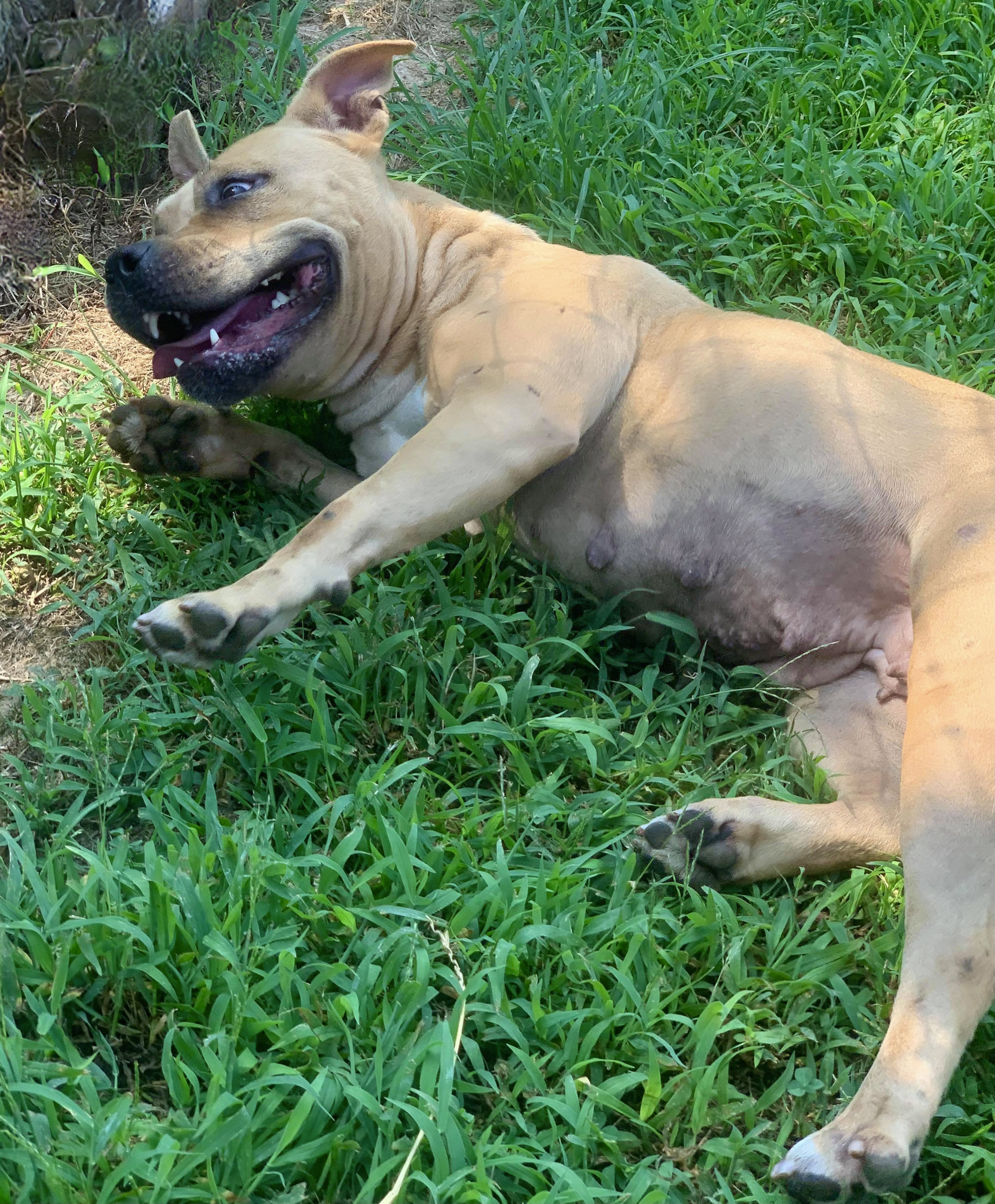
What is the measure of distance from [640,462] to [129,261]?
1.53m

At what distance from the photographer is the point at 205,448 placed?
4129 millimetres

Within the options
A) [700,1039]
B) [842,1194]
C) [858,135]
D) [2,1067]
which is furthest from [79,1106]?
[858,135]

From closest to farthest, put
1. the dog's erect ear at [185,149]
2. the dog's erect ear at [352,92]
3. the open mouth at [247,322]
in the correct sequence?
the open mouth at [247,322], the dog's erect ear at [352,92], the dog's erect ear at [185,149]

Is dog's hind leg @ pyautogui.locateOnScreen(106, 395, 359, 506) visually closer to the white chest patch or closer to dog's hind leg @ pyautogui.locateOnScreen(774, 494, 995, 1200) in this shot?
the white chest patch

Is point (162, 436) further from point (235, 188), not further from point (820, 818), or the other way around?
point (820, 818)

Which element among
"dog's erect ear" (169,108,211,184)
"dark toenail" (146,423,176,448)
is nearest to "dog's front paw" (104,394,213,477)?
"dark toenail" (146,423,176,448)

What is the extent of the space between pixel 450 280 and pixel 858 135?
83.6 inches

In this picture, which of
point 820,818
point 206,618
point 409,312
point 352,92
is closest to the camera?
point 206,618

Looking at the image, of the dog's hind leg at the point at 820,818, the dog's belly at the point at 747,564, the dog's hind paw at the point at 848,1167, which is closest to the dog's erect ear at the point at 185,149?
the dog's belly at the point at 747,564

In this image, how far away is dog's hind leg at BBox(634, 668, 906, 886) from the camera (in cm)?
316

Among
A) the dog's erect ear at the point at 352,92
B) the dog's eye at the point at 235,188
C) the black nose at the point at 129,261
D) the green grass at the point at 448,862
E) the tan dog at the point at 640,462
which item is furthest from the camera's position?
the dog's erect ear at the point at 352,92

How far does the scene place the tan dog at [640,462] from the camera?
293 cm

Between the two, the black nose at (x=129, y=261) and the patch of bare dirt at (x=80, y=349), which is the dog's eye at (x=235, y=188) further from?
the patch of bare dirt at (x=80, y=349)

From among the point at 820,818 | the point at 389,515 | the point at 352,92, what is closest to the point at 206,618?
the point at 389,515
